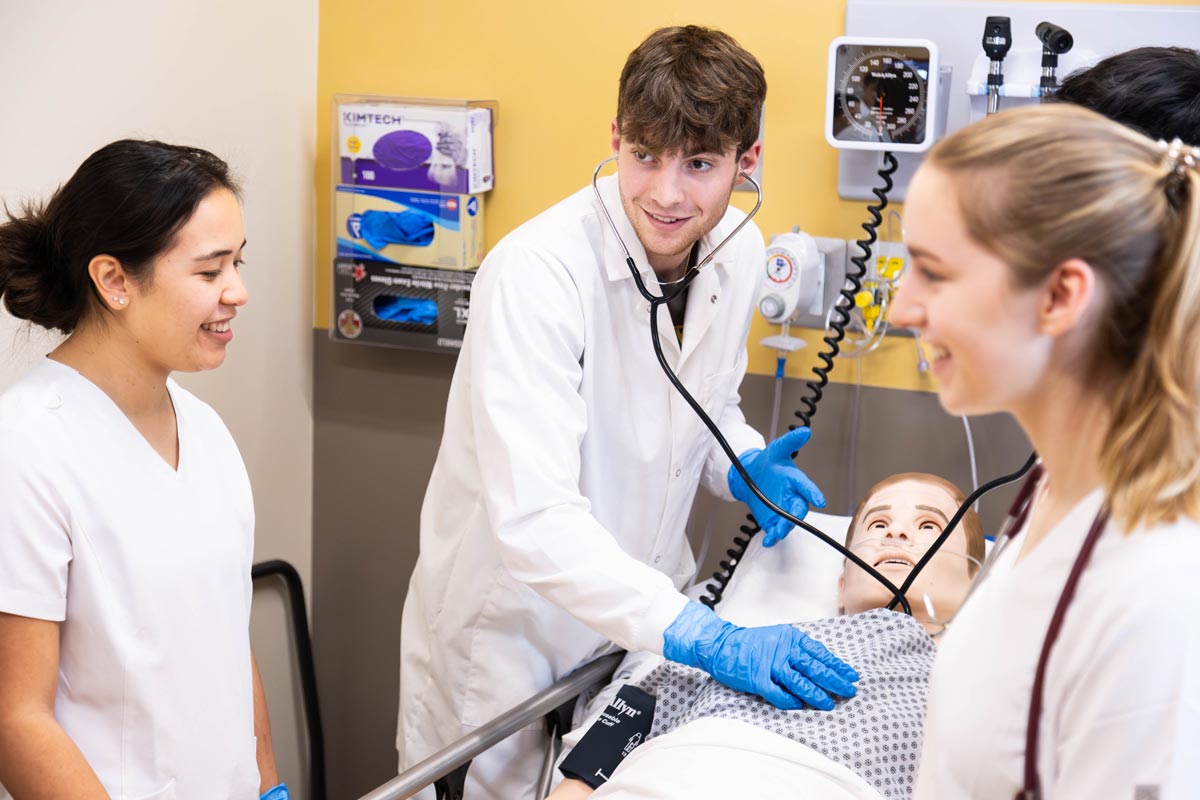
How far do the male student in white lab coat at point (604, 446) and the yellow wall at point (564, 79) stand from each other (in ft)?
1.00

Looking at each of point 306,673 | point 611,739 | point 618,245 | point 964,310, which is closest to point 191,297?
point 618,245

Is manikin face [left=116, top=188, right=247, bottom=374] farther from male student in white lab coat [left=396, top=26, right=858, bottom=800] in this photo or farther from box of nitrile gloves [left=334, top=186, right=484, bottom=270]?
box of nitrile gloves [left=334, top=186, right=484, bottom=270]

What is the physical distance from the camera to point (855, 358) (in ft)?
7.38

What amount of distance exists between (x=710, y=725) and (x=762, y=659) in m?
0.11

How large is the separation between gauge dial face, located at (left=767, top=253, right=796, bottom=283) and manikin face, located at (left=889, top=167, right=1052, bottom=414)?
3.96 ft

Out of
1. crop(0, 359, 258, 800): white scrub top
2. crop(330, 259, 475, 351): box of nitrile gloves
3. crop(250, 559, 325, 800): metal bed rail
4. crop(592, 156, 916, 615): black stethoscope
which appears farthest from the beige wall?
crop(592, 156, 916, 615): black stethoscope

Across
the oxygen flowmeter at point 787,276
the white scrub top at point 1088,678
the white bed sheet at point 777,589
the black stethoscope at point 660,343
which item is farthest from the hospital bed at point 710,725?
the white scrub top at point 1088,678

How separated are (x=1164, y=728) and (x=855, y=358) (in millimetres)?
1538

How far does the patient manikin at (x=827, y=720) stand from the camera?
4.55 ft

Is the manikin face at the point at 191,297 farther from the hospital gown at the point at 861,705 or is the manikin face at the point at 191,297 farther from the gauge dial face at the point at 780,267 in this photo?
the gauge dial face at the point at 780,267

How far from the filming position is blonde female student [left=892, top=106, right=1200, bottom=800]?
76 centimetres

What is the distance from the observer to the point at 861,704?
1.52m

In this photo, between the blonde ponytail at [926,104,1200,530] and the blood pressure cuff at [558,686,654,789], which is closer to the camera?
the blonde ponytail at [926,104,1200,530]

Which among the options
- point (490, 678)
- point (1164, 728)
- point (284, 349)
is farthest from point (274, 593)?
point (1164, 728)
